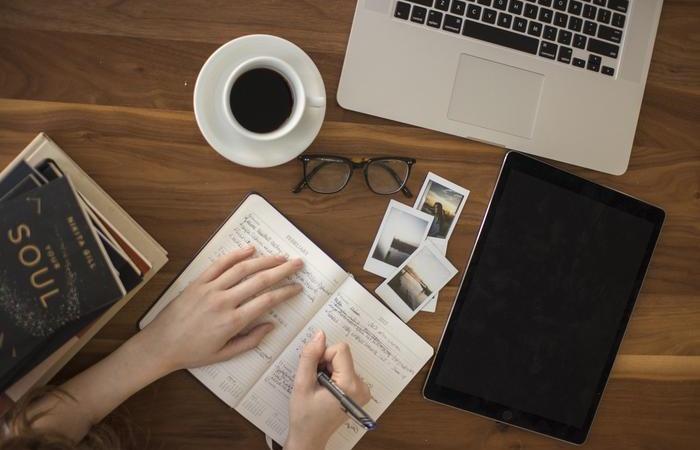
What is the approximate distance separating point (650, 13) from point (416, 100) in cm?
39

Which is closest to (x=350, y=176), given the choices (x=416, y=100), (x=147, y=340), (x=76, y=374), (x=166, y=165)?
(x=416, y=100)

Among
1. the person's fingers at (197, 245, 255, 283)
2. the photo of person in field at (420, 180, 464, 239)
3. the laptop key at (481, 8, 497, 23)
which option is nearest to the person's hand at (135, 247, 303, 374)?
the person's fingers at (197, 245, 255, 283)

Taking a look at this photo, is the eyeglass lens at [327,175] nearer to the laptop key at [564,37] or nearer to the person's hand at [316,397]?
the person's hand at [316,397]

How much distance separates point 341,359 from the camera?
2.64ft

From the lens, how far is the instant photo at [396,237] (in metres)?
0.87

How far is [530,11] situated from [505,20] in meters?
0.04

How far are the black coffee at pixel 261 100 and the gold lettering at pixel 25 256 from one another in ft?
0.94

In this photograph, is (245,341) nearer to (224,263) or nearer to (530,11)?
(224,263)

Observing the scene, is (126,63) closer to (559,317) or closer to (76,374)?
(76,374)

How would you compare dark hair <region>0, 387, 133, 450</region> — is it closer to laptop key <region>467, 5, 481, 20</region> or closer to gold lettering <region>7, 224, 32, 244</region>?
gold lettering <region>7, 224, 32, 244</region>

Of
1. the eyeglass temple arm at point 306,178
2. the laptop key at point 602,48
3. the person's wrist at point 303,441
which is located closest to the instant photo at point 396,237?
the eyeglass temple arm at point 306,178

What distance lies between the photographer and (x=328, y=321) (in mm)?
848

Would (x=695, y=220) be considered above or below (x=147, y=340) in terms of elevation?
above

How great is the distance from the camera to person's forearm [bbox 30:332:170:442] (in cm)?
78
